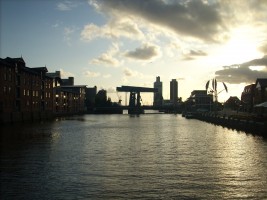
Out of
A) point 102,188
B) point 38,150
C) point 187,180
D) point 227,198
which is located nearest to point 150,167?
point 187,180

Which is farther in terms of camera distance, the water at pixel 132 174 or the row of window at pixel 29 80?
→ the row of window at pixel 29 80

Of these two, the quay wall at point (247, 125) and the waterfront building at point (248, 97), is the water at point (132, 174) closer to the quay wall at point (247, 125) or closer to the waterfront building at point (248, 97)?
the quay wall at point (247, 125)

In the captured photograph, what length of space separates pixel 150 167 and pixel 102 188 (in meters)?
7.13

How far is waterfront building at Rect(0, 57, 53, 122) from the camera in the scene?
286 ft

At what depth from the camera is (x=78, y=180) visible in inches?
822

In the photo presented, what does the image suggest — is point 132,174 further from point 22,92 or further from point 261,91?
point 261,91

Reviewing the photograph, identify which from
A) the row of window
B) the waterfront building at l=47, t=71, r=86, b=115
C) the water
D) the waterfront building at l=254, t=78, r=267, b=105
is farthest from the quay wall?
the waterfront building at l=47, t=71, r=86, b=115

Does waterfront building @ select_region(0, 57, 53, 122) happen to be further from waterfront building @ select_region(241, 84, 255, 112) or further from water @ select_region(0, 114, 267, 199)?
waterfront building @ select_region(241, 84, 255, 112)

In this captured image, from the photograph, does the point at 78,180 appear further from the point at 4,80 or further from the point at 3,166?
the point at 4,80

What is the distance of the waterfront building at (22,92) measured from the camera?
87.1 m

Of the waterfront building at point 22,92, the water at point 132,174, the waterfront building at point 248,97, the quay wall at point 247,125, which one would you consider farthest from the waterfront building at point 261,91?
the water at point 132,174

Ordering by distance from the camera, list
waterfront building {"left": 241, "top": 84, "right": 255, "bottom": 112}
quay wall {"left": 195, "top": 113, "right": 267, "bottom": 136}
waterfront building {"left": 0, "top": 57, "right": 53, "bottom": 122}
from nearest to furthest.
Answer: quay wall {"left": 195, "top": 113, "right": 267, "bottom": 136}
waterfront building {"left": 0, "top": 57, "right": 53, "bottom": 122}
waterfront building {"left": 241, "top": 84, "right": 255, "bottom": 112}

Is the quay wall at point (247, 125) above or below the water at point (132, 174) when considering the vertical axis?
above

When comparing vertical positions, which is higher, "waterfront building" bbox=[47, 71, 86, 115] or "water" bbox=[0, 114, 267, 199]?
"waterfront building" bbox=[47, 71, 86, 115]
